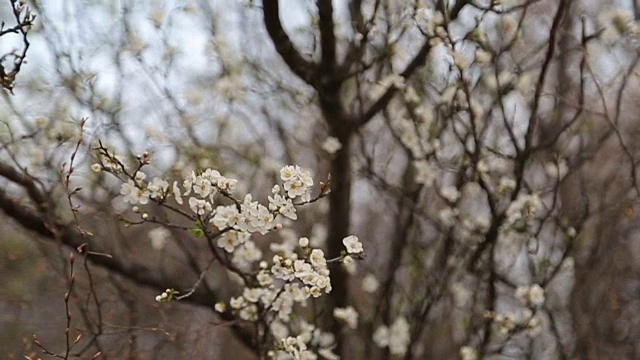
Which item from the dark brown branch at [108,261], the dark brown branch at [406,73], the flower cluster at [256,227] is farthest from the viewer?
the dark brown branch at [406,73]

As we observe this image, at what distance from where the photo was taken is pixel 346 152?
3.46 metres

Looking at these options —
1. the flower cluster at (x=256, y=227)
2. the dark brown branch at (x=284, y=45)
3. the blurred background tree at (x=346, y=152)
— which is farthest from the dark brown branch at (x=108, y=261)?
the dark brown branch at (x=284, y=45)

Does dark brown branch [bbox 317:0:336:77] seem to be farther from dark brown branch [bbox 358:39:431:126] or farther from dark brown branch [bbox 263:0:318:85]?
dark brown branch [bbox 358:39:431:126]

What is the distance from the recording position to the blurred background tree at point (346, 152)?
3.14 meters

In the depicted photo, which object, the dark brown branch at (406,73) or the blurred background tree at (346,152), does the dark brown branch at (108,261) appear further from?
the dark brown branch at (406,73)

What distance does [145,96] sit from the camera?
154 inches

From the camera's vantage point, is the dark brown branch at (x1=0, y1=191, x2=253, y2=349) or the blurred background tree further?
the blurred background tree

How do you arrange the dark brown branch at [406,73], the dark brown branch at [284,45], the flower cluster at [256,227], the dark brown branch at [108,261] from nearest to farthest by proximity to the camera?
1. the flower cluster at [256,227]
2. the dark brown branch at [108,261]
3. the dark brown branch at [284,45]
4. the dark brown branch at [406,73]

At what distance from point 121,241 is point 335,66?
1534mm

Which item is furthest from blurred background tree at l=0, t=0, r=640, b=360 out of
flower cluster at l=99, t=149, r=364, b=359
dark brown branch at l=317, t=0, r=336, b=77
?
flower cluster at l=99, t=149, r=364, b=359

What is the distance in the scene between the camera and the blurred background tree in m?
3.14

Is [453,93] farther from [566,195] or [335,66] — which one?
[566,195]

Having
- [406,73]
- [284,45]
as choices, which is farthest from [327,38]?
[406,73]

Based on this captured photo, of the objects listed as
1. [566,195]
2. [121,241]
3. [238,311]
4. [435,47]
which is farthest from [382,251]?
[238,311]
